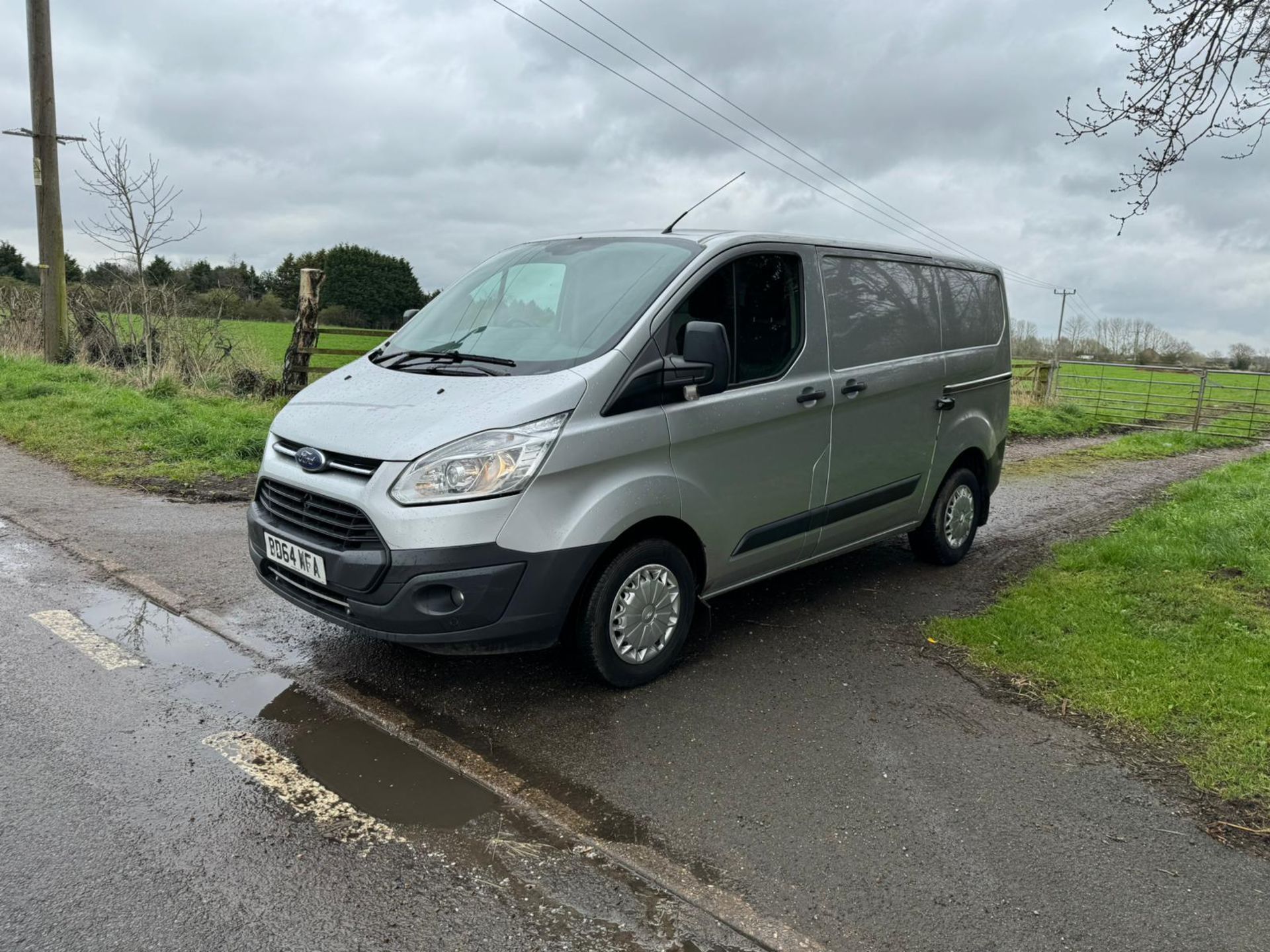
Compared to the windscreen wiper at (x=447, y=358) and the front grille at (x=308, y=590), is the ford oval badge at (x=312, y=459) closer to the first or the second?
the front grille at (x=308, y=590)

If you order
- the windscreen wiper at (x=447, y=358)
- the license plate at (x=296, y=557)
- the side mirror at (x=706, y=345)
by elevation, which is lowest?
the license plate at (x=296, y=557)

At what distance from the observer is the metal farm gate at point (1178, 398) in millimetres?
19469

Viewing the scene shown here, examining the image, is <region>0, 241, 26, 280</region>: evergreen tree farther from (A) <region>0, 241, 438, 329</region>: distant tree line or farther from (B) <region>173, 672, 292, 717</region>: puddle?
(B) <region>173, 672, 292, 717</region>: puddle

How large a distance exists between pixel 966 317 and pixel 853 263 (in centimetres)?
144

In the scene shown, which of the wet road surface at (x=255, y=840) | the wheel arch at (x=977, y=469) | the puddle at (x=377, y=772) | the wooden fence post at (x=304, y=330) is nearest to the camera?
the wet road surface at (x=255, y=840)

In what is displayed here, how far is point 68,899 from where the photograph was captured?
258 centimetres

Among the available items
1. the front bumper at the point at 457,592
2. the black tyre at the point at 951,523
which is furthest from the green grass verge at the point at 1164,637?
the front bumper at the point at 457,592

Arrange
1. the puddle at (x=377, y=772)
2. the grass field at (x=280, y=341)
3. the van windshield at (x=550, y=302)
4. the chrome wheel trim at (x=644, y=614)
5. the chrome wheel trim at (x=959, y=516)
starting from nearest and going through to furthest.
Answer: the puddle at (x=377, y=772)
the chrome wheel trim at (x=644, y=614)
the van windshield at (x=550, y=302)
the chrome wheel trim at (x=959, y=516)
the grass field at (x=280, y=341)

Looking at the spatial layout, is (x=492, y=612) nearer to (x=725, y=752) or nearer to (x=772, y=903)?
(x=725, y=752)

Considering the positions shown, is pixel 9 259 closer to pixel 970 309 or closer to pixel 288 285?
pixel 288 285

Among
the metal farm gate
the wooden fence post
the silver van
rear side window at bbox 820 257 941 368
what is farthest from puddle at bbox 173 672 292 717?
the metal farm gate

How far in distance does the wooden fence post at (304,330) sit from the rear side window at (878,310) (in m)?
8.91

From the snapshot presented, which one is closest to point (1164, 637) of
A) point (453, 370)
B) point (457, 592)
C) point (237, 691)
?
point (457, 592)

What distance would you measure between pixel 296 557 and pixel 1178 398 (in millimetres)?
22227
